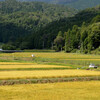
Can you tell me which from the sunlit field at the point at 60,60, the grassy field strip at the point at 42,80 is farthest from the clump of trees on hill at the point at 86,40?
the grassy field strip at the point at 42,80

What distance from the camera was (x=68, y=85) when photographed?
26938 millimetres

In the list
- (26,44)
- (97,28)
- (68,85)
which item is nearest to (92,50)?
(97,28)

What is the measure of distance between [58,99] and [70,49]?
92.4 metres

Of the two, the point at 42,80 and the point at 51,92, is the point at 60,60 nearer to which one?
the point at 42,80

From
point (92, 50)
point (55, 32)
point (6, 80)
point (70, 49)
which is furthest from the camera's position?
point (55, 32)

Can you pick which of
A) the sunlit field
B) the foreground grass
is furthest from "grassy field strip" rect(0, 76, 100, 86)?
the sunlit field

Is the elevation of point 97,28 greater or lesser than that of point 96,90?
Result: greater

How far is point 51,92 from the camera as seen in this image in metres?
22.9

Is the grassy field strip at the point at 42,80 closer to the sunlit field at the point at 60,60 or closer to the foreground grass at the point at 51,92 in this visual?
the foreground grass at the point at 51,92

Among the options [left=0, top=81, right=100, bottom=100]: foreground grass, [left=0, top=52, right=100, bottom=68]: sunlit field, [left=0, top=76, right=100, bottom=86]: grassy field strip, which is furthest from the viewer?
[left=0, top=52, right=100, bottom=68]: sunlit field

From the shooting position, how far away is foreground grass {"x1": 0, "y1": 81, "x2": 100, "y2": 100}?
68.6ft

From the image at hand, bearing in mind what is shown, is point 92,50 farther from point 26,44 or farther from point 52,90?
point 52,90

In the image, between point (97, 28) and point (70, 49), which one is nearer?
point (97, 28)

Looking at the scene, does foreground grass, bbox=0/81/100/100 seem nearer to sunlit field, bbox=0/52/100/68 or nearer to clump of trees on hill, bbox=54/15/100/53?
sunlit field, bbox=0/52/100/68
